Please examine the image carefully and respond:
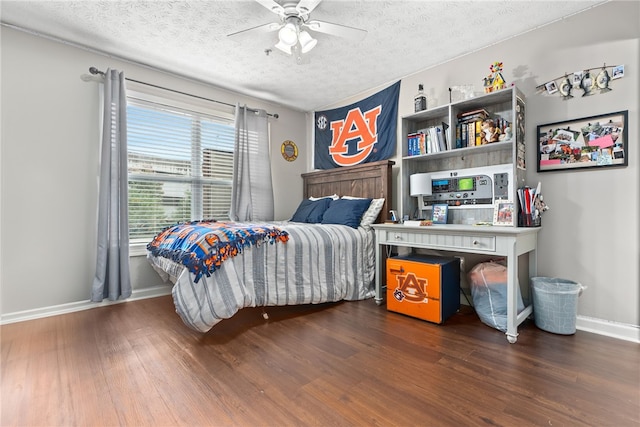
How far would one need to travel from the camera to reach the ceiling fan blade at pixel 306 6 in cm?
190

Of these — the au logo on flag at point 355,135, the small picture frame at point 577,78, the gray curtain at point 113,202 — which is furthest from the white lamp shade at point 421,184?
the gray curtain at point 113,202

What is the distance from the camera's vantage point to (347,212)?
3045mm

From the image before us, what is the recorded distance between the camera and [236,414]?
1.22 meters

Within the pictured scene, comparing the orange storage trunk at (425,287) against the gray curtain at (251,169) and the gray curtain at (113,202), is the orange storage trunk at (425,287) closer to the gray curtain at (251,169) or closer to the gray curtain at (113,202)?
the gray curtain at (251,169)

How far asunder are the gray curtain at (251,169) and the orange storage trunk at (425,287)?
1906 mm

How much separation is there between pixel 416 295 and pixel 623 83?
2.04 meters

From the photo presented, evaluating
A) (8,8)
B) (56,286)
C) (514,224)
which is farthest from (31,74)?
(514,224)

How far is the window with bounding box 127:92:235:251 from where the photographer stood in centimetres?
298

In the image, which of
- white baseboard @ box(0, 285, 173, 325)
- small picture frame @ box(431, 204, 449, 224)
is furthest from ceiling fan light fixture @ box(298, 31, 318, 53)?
white baseboard @ box(0, 285, 173, 325)

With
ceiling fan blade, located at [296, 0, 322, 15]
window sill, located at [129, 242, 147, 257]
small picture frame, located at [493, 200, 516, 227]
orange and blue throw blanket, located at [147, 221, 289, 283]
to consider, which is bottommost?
window sill, located at [129, 242, 147, 257]

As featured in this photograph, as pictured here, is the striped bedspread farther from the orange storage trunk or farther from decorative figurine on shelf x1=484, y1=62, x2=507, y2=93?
decorative figurine on shelf x1=484, y1=62, x2=507, y2=93

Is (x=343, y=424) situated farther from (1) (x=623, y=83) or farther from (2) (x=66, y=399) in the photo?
(1) (x=623, y=83)

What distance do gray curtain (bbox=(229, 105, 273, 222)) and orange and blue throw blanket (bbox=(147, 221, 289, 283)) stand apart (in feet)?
3.93

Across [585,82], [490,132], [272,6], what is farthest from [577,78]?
[272,6]
